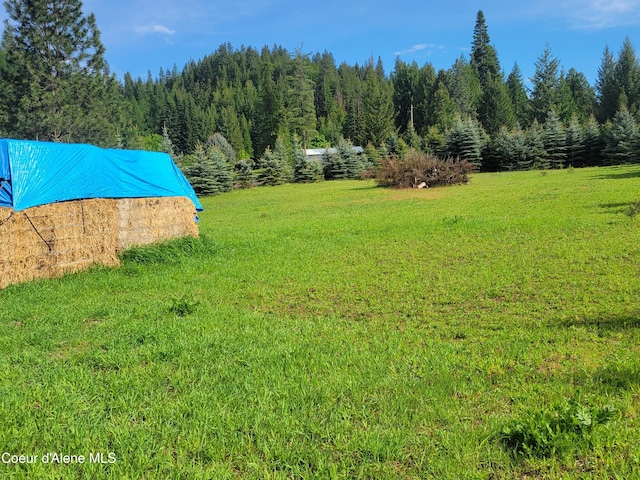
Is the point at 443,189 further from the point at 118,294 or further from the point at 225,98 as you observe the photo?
the point at 225,98

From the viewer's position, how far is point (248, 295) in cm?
583

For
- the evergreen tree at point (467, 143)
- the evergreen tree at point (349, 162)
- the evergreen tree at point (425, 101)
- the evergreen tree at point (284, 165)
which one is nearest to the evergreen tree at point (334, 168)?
the evergreen tree at point (349, 162)

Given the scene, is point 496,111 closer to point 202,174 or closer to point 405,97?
point 405,97

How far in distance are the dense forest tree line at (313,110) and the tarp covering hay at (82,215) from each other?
65.4 ft

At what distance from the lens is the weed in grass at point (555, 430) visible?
226 centimetres

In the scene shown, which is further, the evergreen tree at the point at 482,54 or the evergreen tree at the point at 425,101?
the evergreen tree at the point at 482,54

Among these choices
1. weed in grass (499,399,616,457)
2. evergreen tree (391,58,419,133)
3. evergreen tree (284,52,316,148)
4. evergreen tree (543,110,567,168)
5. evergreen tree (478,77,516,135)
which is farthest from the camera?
evergreen tree (391,58,419,133)

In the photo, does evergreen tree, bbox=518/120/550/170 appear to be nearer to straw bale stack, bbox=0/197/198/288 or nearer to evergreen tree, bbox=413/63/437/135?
evergreen tree, bbox=413/63/437/135

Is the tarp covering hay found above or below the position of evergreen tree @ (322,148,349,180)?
below

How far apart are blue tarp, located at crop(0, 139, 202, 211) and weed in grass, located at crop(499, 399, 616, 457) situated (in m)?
7.04

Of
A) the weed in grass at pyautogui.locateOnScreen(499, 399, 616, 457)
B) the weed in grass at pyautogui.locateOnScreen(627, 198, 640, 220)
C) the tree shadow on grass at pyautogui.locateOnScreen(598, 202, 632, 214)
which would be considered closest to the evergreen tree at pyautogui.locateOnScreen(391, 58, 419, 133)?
the tree shadow on grass at pyautogui.locateOnScreen(598, 202, 632, 214)

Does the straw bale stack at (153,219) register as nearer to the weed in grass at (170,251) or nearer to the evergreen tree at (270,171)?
the weed in grass at (170,251)

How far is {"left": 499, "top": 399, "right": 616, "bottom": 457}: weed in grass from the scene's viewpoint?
7.41 feet

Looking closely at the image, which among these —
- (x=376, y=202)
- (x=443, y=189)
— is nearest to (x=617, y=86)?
(x=443, y=189)
